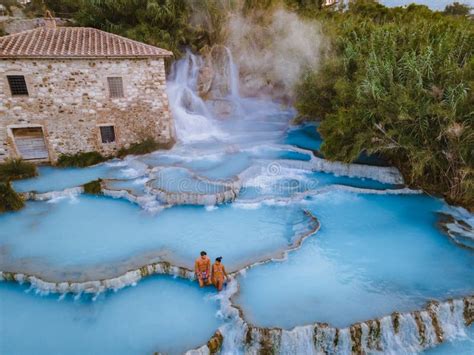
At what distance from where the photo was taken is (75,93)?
16703 mm

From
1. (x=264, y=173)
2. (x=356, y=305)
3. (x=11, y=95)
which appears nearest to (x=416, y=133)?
(x=264, y=173)

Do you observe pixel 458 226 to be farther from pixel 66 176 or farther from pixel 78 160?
pixel 78 160

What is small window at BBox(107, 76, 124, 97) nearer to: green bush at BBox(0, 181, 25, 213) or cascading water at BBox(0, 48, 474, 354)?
cascading water at BBox(0, 48, 474, 354)

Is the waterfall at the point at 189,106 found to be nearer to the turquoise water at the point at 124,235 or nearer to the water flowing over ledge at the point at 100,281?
the turquoise water at the point at 124,235

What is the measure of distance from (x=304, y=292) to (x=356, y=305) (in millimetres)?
1321

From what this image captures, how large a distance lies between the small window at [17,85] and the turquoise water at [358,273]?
45.1 ft

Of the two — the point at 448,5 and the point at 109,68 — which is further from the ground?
the point at 448,5

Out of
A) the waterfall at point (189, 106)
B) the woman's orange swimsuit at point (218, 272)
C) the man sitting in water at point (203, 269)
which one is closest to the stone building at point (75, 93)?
the waterfall at point (189, 106)

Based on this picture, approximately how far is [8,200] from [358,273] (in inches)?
503

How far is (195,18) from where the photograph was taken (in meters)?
25.5

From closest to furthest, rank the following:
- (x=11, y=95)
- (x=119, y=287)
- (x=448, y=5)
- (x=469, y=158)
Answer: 1. (x=119, y=287)
2. (x=469, y=158)
3. (x=11, y=95)
4. (x=448, y=5)

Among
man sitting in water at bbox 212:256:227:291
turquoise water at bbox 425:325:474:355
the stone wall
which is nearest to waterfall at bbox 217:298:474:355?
turquoise water at bbox 425:325:474:355

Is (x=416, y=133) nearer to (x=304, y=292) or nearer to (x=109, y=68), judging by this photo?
(x=304, y=292)

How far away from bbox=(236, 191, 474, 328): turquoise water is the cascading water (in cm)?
4
